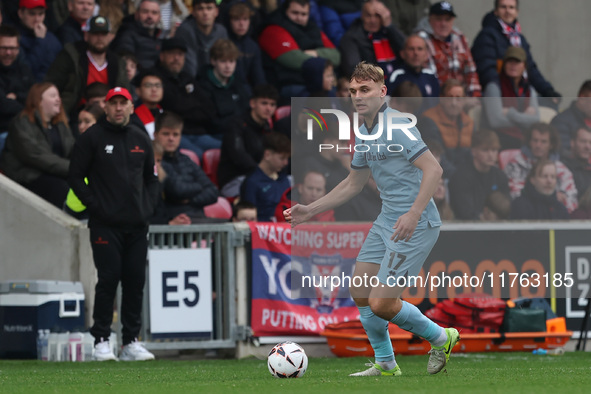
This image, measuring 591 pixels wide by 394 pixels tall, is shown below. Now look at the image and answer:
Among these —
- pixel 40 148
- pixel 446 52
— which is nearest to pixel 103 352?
pixel 40 148

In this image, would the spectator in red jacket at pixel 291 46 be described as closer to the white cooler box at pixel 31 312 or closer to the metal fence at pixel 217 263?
the metal fence at pixel 217 263

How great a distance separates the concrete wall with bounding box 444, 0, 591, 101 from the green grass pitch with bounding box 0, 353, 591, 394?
24.4 ft

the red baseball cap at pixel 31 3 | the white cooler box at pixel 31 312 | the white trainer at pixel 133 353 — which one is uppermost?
the red baseball cap at pixel 31 3

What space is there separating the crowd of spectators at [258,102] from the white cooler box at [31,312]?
3.60ft

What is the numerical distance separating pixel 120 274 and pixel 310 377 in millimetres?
3336

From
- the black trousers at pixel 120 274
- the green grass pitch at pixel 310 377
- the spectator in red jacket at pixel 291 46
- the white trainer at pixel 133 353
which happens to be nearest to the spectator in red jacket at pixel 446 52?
the spectator in red jacket at pixel 291 46

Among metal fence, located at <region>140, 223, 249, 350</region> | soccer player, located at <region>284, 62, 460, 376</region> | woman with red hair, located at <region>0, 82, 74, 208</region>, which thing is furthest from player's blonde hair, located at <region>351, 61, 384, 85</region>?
woman with red hair, located at <region>0, 82, 74, 208</region>

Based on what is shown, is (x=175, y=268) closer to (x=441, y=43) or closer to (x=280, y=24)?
(x=280, y=24)

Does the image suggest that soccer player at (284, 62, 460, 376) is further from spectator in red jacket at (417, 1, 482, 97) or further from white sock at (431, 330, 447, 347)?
spectator in red jacket at (417, 1, 482, 97)

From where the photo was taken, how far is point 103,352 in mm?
11078

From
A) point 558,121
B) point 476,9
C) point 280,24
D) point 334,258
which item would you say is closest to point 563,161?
point 558,121

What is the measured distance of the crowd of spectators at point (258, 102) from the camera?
12492 millimetres

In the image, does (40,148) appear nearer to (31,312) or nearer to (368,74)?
(31,312)

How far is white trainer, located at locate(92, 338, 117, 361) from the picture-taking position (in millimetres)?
11078
